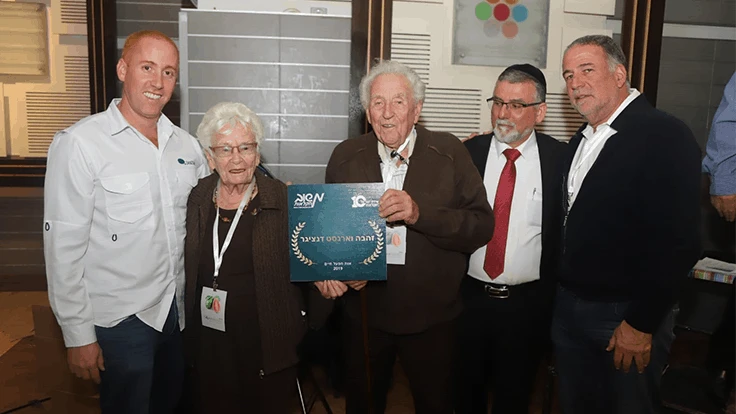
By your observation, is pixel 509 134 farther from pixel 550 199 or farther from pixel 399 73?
pixel 399 73

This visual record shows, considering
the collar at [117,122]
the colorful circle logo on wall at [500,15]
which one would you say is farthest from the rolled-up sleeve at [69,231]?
the colorful circle logo on wall at [500,15]

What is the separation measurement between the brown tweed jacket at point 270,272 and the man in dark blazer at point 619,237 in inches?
41.8

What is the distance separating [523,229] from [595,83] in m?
0.70

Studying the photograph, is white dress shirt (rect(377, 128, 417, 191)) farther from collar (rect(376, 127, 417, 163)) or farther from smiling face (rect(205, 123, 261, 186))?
smiling face (rect(205, 123, 261, 186))

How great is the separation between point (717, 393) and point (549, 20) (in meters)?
2.71

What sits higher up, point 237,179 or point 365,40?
point 365,40

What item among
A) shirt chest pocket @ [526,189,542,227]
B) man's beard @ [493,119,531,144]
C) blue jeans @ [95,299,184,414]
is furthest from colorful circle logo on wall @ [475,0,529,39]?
blue jeans @ [95,299,184,414]

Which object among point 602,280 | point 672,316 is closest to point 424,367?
point 602,280

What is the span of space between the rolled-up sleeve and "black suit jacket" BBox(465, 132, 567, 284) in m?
1.64

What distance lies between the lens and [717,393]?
322 centimetres

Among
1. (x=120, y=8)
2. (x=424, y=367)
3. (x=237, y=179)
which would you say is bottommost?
(x=424, y=367)

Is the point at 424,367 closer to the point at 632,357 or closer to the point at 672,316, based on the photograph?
the point at 632,357

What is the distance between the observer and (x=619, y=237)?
1.80 meters

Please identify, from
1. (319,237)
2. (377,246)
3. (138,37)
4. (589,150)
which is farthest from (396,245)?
(138,37)
